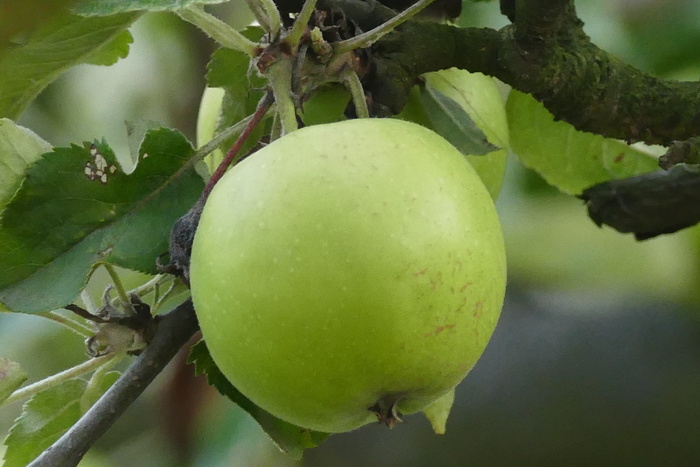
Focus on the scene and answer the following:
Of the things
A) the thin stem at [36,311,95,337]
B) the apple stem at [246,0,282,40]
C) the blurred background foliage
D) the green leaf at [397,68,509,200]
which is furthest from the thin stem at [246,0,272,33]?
the blurred background foliage

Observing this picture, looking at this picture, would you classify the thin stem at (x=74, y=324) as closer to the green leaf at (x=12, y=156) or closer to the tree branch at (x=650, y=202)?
the green leaf at (x=12, y=156)

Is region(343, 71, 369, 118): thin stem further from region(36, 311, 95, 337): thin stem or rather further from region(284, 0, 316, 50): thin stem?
region(36, 311, 95, 337): thin stem

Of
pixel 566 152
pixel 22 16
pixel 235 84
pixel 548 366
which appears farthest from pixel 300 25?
pixel 548 366

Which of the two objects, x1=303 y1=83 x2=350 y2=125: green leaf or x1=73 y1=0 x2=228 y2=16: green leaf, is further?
x1=303 y1=83 x2=350 y2=125: green leaf

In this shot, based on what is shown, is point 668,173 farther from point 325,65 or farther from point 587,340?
point 587,340

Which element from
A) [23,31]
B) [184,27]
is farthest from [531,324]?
[23,31]

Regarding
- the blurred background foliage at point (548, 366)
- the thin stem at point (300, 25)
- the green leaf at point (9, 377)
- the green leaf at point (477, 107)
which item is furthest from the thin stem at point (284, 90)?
the blurred background foliage at point (548, 366)
